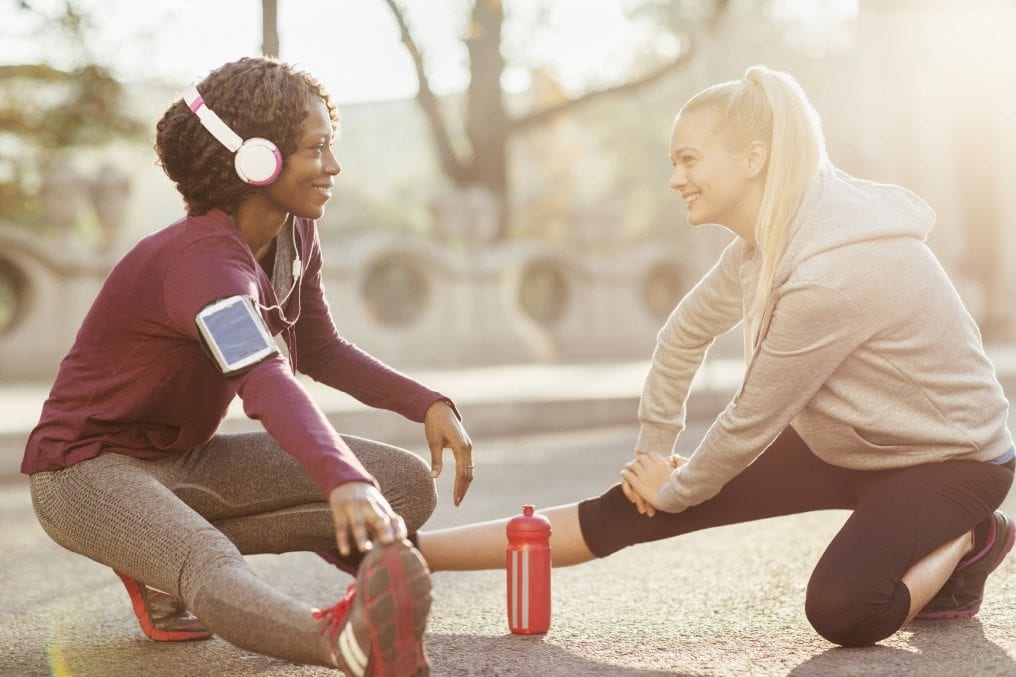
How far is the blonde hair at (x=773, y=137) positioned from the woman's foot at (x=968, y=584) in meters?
0.88

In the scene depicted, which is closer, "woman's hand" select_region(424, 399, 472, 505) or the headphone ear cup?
the headphone ear cup

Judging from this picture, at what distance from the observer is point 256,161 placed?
10.8 feet

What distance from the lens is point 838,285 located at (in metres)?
3.46

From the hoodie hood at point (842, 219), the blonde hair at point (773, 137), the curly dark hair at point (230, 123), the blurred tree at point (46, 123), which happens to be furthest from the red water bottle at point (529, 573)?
the blurred tree at point (46, 123)

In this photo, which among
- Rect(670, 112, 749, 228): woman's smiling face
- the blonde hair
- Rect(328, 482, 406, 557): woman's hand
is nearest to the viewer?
Rect(328, 482, 406, 557): woman's hand

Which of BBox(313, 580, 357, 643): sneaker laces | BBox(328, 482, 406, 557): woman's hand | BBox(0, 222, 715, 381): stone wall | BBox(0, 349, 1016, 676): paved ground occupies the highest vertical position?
BBox(328, 482, 406, 557): woman's hand

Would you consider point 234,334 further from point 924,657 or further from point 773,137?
point 924,657

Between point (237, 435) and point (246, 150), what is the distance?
911 mm

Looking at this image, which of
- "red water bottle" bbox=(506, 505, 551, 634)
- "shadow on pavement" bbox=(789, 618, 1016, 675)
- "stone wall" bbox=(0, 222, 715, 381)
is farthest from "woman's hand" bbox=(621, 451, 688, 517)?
"stone wall" bbox=(0, 222, 715, 381)

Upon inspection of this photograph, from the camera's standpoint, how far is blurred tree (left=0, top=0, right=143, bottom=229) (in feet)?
88.2

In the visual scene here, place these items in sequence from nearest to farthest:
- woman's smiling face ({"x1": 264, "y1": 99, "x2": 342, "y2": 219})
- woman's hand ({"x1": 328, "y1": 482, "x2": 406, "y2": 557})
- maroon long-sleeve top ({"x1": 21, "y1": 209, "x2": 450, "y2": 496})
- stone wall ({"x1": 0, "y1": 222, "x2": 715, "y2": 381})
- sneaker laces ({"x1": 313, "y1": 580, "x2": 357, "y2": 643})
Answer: woman's hand ({"x1": 328, "y1": 482, "x2": 406, "y2": 557}) < sneaker laces ({"x1": 313, "y1": 580, "x2": 357, "y2": 643}) < maroon long-sleeve top ({"x1": 21, "y1": 209, "x2": 450, "y2": 496}) < woman's smiling face ({"x1": 264, "y1": 99, "x2": 342, "y2": 219}) < stone wall ({"x1": 0, "y1": 222, "x2": 715, "y2": 381})

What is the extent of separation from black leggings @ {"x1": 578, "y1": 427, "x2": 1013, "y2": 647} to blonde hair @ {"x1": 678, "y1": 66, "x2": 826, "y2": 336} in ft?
1.71

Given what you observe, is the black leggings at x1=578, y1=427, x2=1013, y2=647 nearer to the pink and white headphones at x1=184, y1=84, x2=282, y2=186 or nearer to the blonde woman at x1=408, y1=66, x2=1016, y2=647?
the blonde woman at x1=408, y1=66, x2=1016, y2=647

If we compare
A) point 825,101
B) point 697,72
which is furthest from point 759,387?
point 825,101
